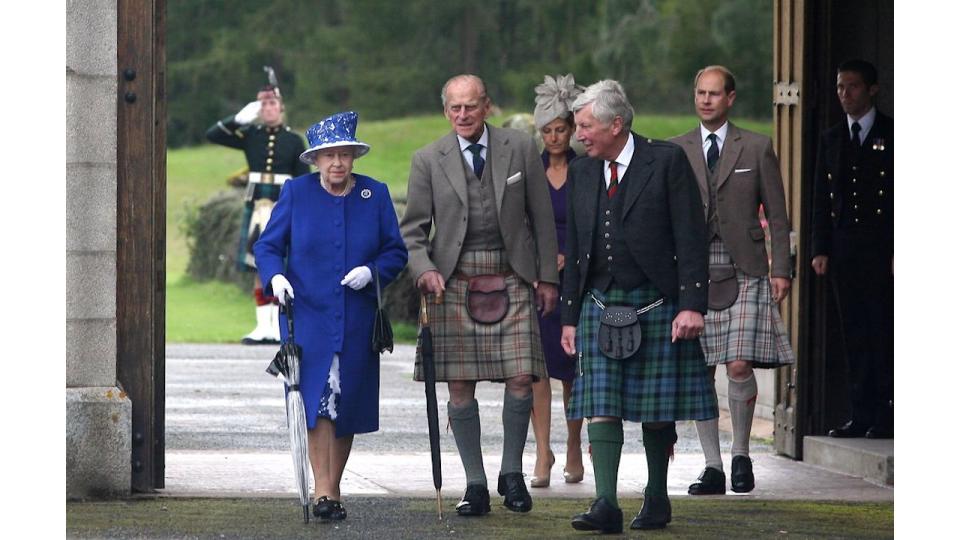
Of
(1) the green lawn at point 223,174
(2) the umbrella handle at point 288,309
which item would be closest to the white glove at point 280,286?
(2) the umbrella handle at point 288,309

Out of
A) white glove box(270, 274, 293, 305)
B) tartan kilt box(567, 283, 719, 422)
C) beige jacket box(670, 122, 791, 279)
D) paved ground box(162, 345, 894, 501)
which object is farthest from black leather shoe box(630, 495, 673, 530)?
beige jacket box(670, 122, 791, 279)

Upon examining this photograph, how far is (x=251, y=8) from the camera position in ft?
132

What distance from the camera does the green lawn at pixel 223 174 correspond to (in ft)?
78.6

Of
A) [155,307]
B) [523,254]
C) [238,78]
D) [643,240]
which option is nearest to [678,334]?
[643,240]

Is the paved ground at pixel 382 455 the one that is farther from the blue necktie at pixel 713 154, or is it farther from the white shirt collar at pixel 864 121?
the white shirt collar at pixel 864 121

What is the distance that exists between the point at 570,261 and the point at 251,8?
32278 millimetres

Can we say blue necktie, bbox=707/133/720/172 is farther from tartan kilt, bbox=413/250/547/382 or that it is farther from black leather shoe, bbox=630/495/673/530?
black leather shoe, bbox=630/495/673/530

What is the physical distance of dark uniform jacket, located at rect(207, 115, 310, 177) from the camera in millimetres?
18531

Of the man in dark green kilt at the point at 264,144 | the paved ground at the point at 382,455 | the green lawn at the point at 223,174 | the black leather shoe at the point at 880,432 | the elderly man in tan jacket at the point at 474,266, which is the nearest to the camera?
the elderly man in tan jacket at the point at 474,266

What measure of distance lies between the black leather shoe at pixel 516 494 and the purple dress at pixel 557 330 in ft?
3.73

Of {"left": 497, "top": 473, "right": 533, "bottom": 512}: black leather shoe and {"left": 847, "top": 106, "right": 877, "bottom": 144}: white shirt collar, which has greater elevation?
{"left": 847, "top": 106, "right": 877, "bottom": 144}: white shirt collar

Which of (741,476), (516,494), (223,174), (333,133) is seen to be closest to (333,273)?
(333,133)

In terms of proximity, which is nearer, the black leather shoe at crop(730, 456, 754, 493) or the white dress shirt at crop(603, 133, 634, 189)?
the white dress shirt at crop(603, 133, 634, 189)

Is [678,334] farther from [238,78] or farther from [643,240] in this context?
[238,78]
